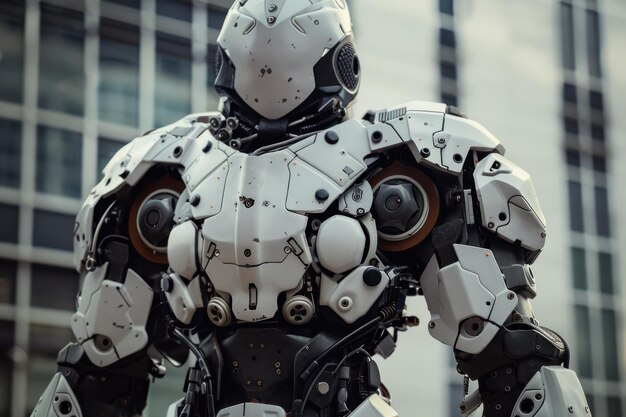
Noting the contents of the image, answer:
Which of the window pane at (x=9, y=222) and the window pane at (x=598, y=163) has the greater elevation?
the window pane at (x=598, y=163)

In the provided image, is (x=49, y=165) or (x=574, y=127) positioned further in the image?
(x=574, y=127)

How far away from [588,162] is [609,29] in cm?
281

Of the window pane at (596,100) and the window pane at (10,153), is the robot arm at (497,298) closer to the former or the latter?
the window pane at (10,153)

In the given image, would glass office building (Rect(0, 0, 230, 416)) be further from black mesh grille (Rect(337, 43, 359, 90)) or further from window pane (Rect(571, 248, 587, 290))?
black mesh grille (Rect(337, 43, 359, 90))

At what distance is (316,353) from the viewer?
755 cm

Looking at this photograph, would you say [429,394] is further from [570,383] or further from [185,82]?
[570,383]

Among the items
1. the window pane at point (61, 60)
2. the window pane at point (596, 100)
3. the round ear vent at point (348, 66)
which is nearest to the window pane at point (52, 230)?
the window pane at point (61, 60)

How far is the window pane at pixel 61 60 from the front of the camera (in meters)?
19.4

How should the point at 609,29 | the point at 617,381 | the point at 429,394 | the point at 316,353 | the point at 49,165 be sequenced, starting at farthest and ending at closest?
1. the point at 609,29
2. the point at 617,381
3. the point at 429,394
4. the point at 49,165
5. the point at 316,353

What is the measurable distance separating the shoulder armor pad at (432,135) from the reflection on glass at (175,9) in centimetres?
1225

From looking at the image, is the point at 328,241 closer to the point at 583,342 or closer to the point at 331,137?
the point at 331,137

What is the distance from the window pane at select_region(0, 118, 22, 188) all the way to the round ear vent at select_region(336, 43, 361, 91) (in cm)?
1134

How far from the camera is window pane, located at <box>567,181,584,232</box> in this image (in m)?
25.2

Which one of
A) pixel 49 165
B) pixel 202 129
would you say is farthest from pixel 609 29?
pixel 202 129
